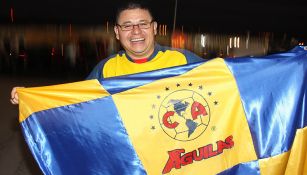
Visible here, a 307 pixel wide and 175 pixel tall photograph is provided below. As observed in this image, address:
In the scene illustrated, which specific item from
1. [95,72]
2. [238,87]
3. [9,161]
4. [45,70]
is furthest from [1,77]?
[238,87]

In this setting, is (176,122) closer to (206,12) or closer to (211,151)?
(211,151)

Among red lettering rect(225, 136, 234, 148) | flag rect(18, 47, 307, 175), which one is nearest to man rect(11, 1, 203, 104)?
flag rect(18, 47, 307, 175)

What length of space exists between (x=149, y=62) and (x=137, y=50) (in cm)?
19

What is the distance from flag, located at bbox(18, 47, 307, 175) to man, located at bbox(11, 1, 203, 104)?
0.35 metres

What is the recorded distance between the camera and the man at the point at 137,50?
3.54 m

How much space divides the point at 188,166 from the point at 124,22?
1315 millimetres

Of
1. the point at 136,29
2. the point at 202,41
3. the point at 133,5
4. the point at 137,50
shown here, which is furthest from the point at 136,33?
the point at 202,41

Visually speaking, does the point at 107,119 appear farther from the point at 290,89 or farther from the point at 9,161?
the point at 9,161

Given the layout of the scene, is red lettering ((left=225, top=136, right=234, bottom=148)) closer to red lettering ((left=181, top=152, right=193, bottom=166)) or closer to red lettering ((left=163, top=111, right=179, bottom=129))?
red lettering ((left=181, top=152, right=193, bottom=166))

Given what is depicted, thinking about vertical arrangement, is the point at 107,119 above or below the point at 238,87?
below

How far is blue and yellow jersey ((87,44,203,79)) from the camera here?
3.67 metres

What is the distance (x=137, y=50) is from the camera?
3529 millimetres

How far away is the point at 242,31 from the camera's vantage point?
1523 inches

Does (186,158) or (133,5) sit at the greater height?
(133,5)
